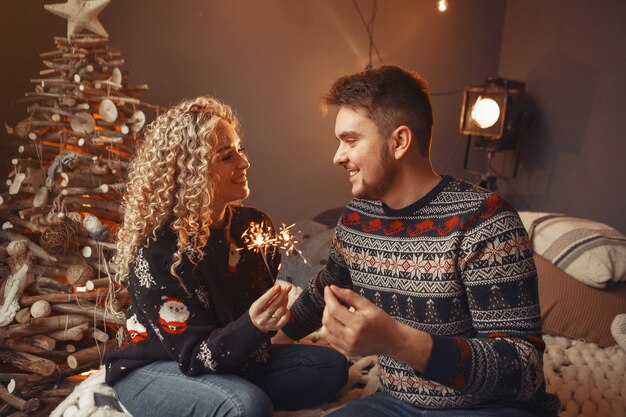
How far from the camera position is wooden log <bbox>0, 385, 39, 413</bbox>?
217cm

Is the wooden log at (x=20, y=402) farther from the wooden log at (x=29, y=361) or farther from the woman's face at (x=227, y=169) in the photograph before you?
the woman's face at (x=227, y=169)

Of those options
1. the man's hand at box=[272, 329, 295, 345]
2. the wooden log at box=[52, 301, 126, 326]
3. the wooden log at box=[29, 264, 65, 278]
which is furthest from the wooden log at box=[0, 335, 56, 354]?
the man's hand at box=[272, 329, 295, 345]

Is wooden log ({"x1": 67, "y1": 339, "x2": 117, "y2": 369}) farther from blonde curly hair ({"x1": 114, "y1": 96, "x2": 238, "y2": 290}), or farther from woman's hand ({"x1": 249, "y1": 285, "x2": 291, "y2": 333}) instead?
woman's hand ({"x1": 249, "y1": 285, "x2": 291, "y2": 333})

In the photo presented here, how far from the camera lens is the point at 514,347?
1281 mm

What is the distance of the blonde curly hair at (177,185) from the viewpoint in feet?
5.30

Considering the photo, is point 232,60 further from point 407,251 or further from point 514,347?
point 514,347

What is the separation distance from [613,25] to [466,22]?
1132 mm

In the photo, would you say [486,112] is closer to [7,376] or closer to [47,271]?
[47,271]

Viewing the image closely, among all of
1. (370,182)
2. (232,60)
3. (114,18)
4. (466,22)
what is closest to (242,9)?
(232,60)

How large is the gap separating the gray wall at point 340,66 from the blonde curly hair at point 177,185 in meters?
Answer: 1.47

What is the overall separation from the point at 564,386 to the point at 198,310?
49.8 inches

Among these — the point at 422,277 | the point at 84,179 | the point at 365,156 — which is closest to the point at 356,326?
the point at 422,277

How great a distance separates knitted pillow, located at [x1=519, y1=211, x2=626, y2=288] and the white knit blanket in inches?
11.2

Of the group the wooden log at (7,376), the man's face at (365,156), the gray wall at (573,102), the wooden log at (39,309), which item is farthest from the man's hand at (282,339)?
the gray wall at (573,102)
